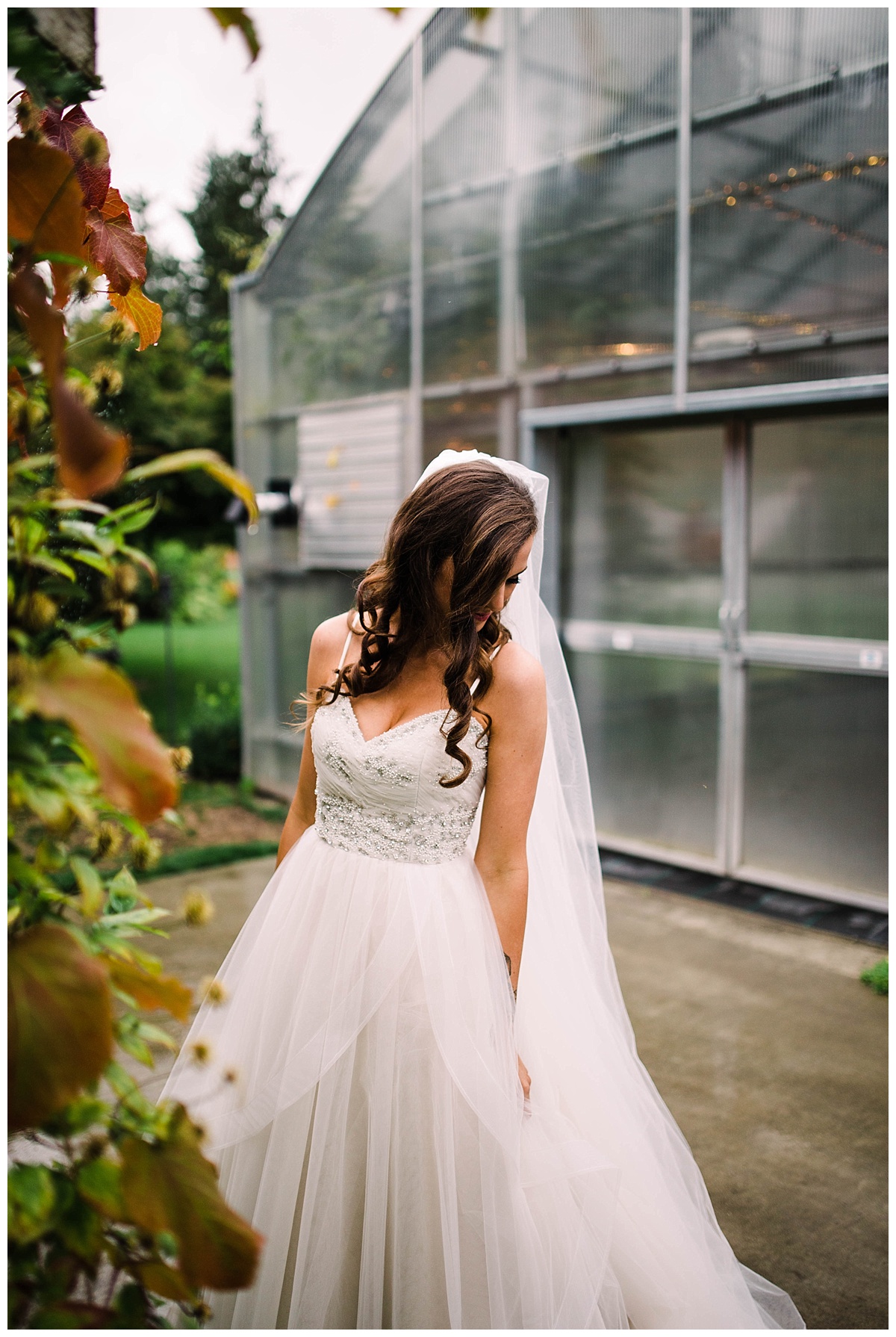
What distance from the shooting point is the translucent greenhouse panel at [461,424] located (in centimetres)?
585

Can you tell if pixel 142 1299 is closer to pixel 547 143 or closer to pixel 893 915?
pixel 893 915

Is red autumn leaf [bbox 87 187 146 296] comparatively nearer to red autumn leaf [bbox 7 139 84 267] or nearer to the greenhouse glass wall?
red autumn leaf [bbox 7 139 84 267]

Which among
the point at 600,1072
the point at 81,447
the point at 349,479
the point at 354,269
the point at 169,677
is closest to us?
the point at 81,447

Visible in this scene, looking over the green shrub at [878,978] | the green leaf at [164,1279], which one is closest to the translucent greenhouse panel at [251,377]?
the green shrub at [878,978]

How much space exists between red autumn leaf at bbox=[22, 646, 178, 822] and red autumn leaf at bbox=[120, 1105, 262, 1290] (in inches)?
11.3

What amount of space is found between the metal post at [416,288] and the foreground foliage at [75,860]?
5.26 m

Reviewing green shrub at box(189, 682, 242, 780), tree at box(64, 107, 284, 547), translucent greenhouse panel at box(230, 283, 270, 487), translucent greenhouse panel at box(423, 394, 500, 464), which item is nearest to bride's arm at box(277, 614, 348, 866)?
translucent greenhouse panel at box(423, 394, 500, 464)

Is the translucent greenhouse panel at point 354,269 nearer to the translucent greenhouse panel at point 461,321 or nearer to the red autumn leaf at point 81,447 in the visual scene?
the translucent greenhouse panel at point 461,321

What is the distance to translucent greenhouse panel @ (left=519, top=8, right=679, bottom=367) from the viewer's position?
4934 mm

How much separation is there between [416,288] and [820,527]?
2863mm

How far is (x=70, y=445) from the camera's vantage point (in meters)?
0.72

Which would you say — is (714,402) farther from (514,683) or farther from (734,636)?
(514,683)

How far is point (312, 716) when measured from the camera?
209 cm

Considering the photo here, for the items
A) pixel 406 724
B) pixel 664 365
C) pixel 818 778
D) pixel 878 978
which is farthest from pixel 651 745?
pixel 406 724
